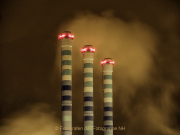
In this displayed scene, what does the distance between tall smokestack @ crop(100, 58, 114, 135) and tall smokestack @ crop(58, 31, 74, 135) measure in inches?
328

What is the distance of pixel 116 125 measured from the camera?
54531mm

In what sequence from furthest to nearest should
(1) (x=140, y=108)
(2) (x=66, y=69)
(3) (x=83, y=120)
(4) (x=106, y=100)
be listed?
(1) (x=140, y=108) < (4) (x=106, y=100) < (3) (x=83, y=120) < (2) (x=66, y=69)

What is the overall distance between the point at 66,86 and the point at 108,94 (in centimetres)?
897

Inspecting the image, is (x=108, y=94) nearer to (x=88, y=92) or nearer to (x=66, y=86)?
(x=88, y=92)

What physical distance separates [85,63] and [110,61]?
515cm

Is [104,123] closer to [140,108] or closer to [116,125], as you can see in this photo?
[116,125]

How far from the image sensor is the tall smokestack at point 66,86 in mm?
44312

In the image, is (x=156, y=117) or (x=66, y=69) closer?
(x=66, y=69)

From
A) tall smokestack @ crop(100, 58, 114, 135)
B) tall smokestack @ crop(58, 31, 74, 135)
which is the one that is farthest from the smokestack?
tall smokestack @ crop(58, 31, 74, 135)

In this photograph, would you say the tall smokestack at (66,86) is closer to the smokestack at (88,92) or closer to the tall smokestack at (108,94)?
the smokestack at (88,92)

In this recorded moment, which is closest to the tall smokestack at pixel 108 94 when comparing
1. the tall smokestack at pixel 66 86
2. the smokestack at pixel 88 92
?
the smokestack at pixel 88 92

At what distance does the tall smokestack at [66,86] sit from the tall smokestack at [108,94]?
27.4 ft

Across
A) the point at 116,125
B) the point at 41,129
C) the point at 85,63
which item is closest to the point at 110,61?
the point at 85,63

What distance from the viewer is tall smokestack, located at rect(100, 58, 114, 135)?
169 ft
